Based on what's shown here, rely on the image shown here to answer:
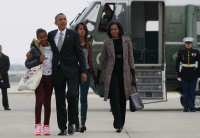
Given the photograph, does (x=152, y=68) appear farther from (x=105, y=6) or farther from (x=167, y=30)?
(x=105, y=6)

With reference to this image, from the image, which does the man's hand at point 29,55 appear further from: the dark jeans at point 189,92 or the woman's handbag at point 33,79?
the dark jeans at point 189,92

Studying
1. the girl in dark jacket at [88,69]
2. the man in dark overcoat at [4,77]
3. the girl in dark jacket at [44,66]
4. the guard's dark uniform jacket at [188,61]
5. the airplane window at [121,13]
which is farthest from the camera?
the man in dark overcoat at [4,77]

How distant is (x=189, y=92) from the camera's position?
14094mm

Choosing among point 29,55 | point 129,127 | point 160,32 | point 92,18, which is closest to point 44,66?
point 29,55

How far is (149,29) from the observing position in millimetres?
15633

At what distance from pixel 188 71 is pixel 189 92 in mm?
529

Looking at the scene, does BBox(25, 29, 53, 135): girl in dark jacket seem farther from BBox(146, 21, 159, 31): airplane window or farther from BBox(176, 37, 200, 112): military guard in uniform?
BBox(146, 21, 159, 31): airplane window

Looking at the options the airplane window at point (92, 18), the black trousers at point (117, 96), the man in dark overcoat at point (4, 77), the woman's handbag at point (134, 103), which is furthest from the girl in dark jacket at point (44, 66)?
the man in dark overcoat at point (4, 77)

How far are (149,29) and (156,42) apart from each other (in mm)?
406

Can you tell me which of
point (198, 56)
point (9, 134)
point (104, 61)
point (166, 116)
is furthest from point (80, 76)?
point (198, 56)

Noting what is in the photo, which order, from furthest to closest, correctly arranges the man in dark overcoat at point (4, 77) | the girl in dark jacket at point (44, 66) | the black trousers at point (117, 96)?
the man in dark overcoat at point (4, 77) < the black trousers at point (117, 96) < the girl in dark jacket at point (44, 66)

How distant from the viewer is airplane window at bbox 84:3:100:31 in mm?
14539

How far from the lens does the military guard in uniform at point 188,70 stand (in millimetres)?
13938

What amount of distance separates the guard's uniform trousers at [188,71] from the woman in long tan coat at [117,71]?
481 cm
